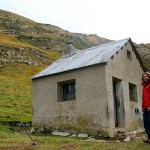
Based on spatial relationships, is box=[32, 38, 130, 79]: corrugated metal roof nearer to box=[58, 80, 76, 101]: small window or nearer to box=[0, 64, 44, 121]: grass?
box=[58, 80, 76, 101]: small window

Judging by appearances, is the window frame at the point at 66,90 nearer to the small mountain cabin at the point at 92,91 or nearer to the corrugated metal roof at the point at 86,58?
the small mountain cabin at the point at 92,91

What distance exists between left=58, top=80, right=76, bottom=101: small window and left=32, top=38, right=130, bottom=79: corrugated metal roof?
110 centimetres

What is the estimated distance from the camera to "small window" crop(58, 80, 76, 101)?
899 inches

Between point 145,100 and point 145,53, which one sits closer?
point 145,100

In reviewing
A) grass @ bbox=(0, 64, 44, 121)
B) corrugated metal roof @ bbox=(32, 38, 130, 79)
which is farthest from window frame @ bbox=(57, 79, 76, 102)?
grass @ bbox=(0, 64, 44, 121)

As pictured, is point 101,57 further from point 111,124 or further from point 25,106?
point 25,106

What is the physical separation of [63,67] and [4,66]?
165ft

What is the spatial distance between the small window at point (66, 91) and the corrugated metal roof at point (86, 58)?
1101mm

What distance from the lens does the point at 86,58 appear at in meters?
23.4

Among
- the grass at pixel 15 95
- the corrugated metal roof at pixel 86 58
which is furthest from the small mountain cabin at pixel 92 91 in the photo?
the grass at pixel 15 95

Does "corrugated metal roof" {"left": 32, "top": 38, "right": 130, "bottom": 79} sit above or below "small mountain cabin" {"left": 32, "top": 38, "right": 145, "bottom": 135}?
above

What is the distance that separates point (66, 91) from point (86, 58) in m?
2.97

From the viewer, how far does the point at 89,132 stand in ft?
67.6

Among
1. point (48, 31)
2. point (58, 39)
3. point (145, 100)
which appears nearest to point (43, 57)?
point (58, 39)
